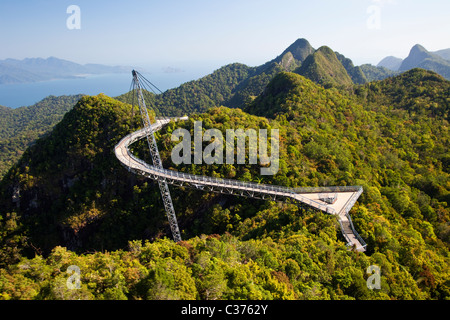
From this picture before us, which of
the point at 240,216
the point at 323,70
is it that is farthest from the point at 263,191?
the point at 323,70

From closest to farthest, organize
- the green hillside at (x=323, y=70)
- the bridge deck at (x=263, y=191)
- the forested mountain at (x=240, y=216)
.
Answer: the forested mountain at (x=240, y=216) → the bridge deck at (x=263, y=191) → the green hillside at (x=323, y=70)

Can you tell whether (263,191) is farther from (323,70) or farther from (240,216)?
(323,70)

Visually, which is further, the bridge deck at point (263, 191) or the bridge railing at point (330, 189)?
the bridge railing at point (330, 189)

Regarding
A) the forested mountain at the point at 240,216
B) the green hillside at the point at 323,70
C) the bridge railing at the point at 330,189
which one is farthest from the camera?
the green hillside at the point at 323,70

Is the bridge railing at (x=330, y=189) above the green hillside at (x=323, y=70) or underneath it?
underneath

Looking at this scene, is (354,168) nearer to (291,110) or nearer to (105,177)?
(291,110)

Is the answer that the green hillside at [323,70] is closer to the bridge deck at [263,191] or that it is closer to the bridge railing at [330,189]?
the bridge railing at [330,189]

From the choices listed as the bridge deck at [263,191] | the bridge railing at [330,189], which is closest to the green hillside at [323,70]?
the bridge railing at [330,189]

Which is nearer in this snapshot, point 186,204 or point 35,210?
point 186,204
